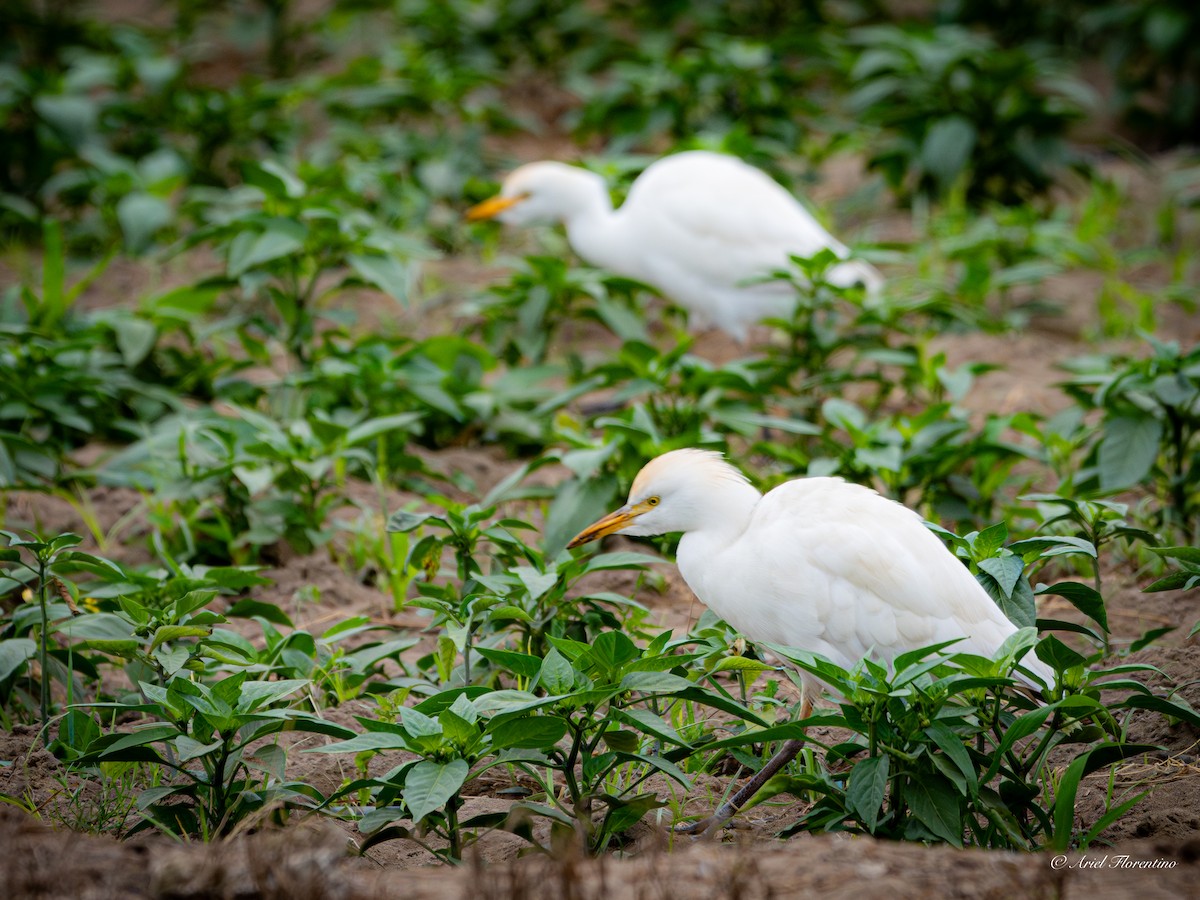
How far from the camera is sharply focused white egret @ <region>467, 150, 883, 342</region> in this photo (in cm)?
487

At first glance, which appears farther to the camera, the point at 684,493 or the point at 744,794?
the point at 684,493

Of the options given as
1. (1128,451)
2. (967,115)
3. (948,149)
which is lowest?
(1128,451)

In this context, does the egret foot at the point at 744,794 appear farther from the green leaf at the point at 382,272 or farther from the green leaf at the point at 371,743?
the green leaf at the point at 382,272

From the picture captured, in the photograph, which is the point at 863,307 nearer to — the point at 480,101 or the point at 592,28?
the point at 480,101

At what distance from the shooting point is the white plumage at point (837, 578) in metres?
2.44

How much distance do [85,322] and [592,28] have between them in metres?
4.16

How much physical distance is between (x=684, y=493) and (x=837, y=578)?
378 millimetres

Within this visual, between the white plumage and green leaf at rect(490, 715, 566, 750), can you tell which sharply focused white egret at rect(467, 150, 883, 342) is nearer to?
the white plumage

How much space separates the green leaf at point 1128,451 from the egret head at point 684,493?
1142 millimetres

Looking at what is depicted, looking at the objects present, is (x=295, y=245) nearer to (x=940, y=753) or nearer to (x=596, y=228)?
(x=596, y=228)

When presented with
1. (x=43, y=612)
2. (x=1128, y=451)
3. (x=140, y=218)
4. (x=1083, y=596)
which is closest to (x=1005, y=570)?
(x=1083, y=596)

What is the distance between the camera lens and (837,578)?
2.48 metres

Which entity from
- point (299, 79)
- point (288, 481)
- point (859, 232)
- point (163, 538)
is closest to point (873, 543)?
point (288, 481)

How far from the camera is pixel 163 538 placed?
3494 mm
